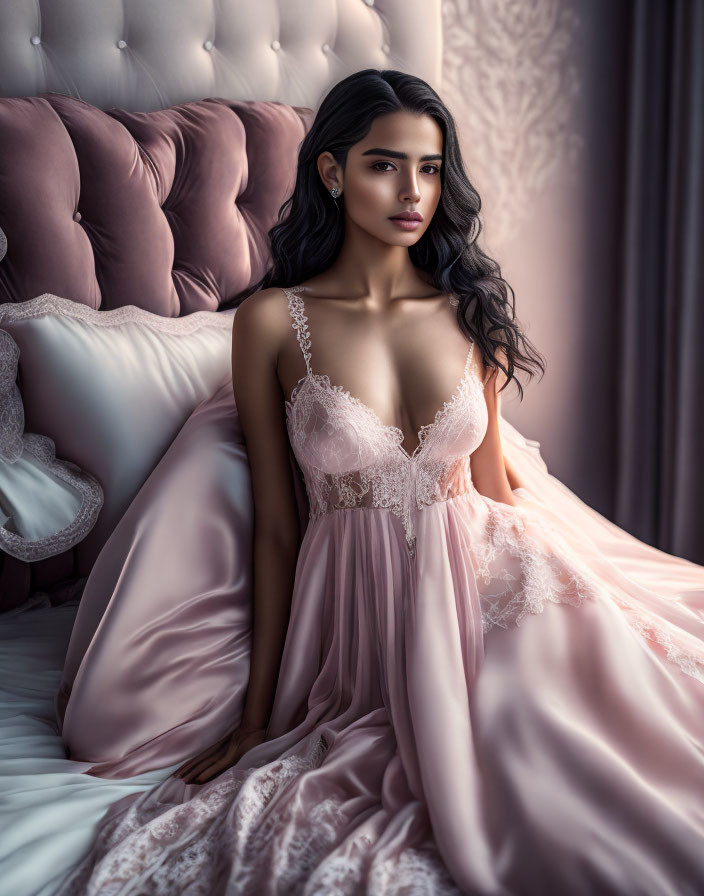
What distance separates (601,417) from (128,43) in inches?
70.4

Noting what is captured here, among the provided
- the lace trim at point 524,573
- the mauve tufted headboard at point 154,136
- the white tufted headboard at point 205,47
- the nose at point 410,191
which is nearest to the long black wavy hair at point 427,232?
the nose at point 410,191

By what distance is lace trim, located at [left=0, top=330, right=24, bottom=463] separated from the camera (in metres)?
1.43

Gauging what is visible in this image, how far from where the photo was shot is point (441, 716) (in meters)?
0.99

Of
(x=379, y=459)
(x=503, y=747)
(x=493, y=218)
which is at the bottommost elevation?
(x=503, y=747)

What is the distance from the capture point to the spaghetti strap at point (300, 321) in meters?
1.28

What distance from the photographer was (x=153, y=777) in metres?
1.12

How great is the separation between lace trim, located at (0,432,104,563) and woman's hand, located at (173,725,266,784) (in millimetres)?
503

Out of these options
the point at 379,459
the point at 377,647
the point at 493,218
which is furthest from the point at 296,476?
the point at 493,218

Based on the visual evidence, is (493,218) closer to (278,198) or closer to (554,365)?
(554,365)

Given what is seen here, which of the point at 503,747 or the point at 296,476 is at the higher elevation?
the point at 296,476

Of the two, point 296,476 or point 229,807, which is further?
point 296,476

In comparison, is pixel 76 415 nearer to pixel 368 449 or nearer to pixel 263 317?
pixel 263 317

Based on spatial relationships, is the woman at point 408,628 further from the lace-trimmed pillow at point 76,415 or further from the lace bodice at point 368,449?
the lace-trimmed pillow at point 76,415

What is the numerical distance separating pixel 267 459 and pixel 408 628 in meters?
0.37
